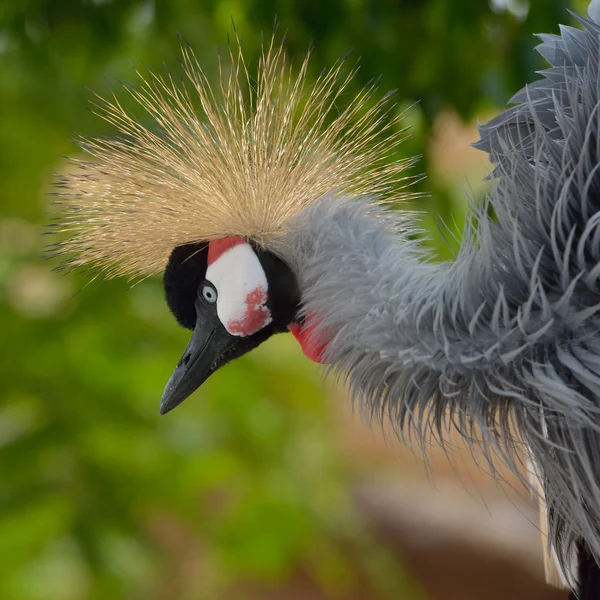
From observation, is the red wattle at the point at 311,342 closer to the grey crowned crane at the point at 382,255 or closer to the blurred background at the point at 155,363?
the grey crowned crane at the point at 382,255

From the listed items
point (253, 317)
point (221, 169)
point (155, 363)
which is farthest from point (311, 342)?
point (155, 363)

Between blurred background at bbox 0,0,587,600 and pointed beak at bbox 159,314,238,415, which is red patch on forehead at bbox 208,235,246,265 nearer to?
pointed beak at bbox 159,314,238,415

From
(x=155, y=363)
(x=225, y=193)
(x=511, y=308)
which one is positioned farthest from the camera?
(x=155, y=363)

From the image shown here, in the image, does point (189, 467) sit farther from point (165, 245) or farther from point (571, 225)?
point (571, 225)

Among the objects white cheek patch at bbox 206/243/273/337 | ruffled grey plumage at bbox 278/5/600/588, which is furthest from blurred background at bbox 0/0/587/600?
white cheek patch at bbox 206/243/273/337

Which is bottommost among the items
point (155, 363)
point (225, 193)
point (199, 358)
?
point (155, 363)

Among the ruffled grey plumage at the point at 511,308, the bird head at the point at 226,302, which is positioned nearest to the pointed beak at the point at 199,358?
the bird head at the point at 226,302

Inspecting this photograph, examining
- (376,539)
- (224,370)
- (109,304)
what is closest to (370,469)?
(376,539)

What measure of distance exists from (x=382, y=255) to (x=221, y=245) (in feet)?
0.47

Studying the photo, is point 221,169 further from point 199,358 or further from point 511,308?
point 511,308

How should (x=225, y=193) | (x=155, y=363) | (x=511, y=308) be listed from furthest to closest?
1. (x=155, y=363)
2. (x=225, y=193)
3. (x=511, y=308)

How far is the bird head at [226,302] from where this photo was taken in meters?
0.67

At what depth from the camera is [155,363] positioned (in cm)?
136

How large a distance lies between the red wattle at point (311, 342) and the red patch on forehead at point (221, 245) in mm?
87
